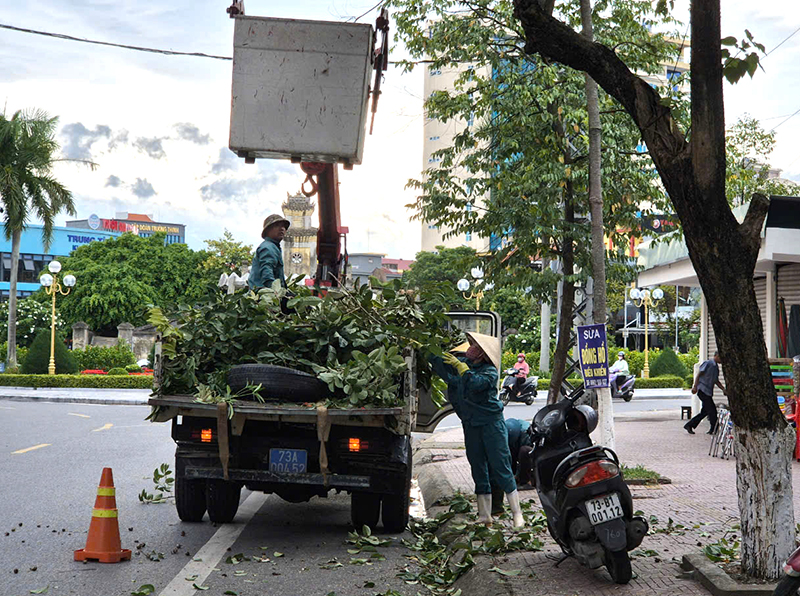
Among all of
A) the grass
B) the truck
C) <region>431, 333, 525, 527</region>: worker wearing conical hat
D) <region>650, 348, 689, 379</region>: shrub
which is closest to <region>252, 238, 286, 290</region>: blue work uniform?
the truck

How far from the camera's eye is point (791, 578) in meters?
4.18

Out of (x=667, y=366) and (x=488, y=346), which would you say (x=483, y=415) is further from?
(x=667, y=366)

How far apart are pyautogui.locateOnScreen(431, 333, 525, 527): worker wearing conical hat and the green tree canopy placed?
173ft

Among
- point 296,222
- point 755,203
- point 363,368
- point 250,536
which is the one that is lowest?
point 250,536

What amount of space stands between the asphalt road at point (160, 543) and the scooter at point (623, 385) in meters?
20.6

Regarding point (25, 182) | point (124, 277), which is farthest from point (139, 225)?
point (25, 182)

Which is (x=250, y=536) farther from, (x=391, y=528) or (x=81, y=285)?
(x=81, y=285)

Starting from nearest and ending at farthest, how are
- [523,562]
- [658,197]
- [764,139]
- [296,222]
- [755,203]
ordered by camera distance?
1. [755,203]
2. [523,562]
3. [658,197]
4. [764,139]
5. [296,222]

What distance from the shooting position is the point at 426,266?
7562 cm

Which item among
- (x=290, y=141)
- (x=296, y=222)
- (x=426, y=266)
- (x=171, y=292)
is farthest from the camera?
(x=296, y=222)

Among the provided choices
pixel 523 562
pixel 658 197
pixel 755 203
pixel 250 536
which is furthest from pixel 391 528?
pixel 658 197

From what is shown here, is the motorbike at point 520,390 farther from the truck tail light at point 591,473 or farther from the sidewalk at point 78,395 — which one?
the truck tail light at point 591,473

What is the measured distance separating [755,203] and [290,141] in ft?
16.6

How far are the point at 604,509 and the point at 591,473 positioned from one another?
0.24 m
